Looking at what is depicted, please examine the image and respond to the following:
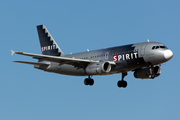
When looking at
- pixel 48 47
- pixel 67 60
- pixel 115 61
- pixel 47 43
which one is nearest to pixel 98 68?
pixel 115 61

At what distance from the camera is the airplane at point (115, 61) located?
5197 centimetres

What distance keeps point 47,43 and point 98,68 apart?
652 inches

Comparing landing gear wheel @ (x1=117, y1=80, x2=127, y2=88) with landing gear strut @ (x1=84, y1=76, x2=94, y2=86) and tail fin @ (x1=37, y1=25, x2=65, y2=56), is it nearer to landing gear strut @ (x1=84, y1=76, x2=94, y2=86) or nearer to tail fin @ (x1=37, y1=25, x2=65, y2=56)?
landing gear strut @ (x1=84, y1=76, x2=94, y2=86)

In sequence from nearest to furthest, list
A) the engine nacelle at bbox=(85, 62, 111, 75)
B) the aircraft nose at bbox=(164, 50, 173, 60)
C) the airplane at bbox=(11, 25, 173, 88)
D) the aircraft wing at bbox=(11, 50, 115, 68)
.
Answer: the aircraft nose at bbox=(164, 50, 173, 60) < the airplane at bbox=(11, 25, 173, 88) < the aircraft wing at bbox=(11, 50, 115, 68) < the engine nacelle at bbox=(85, 62, 111, 75)

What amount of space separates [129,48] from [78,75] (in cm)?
979

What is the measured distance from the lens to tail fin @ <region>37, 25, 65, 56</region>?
66.2 meters

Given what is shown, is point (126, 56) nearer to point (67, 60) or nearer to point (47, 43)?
point (67, 60)

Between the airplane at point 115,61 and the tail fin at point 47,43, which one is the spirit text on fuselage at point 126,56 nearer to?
the airplane at point 115,61

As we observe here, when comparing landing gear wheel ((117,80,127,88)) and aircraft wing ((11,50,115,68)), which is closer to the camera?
aircraft wing ((11,50,115,68))

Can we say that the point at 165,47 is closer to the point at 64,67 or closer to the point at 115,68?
the point at 115,68

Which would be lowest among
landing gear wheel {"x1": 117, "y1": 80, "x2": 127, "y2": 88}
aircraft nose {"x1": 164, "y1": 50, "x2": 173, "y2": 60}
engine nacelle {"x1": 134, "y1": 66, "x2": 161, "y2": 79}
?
landing gear wheel {"x1": 117, "y1": 80, "x2": 127, "y2": 88}

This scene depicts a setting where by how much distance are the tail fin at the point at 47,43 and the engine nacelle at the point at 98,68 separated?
11.5 meters

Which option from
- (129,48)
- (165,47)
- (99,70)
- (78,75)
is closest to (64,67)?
(78,75)

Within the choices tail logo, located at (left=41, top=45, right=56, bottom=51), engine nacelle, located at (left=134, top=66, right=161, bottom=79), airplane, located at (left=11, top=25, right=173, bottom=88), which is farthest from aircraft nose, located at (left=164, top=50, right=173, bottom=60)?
tail logo, located at (left=41, top=45, right=56, bottom=51)
